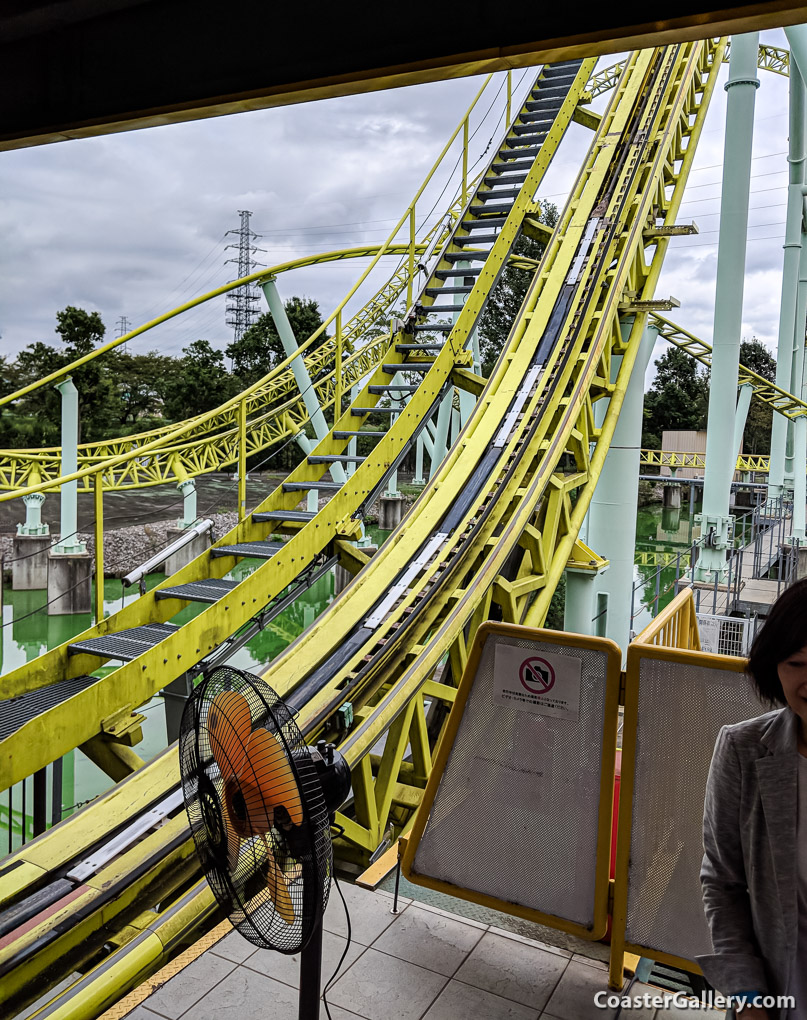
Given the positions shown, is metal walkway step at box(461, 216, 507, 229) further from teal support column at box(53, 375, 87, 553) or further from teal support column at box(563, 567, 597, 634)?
teal support column at box(53, 375, 87, 553)

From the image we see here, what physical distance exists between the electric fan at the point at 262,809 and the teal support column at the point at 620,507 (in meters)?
5.62

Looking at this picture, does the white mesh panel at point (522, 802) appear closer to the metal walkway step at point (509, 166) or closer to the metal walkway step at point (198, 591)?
the metal walkway step at point (198, 591)

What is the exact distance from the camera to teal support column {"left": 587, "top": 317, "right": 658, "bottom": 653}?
23.2 feet

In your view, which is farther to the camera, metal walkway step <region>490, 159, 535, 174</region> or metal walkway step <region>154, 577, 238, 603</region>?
metal walkway step <region>490, 159, 535, 174</region>

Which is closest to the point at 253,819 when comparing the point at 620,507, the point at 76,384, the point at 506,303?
the point at 620,507

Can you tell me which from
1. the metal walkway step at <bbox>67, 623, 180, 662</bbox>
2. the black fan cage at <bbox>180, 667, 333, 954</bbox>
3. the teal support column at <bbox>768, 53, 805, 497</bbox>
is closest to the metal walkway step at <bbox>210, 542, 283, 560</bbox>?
the metal walkway step at <bbox>67, 623, 180, 662</bbox>

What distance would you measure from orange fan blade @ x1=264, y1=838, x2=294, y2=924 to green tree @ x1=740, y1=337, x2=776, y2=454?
4324 centimetres

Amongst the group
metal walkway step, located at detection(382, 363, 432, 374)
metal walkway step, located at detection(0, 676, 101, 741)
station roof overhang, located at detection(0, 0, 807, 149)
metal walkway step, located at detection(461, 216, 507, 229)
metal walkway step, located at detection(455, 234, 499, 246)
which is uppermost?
metal walkway step, located at detection(461, 216, 507, 229)

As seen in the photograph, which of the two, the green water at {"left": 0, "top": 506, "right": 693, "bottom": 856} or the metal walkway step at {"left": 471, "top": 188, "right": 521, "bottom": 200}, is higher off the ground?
the metal walkway step at {"left": 471, "top": 188, "right": 521, "bottom": 200}

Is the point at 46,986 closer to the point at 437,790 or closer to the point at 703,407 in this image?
the point at 437,790

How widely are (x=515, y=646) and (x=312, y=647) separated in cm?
214

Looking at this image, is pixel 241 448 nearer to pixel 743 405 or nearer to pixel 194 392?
pixel 743 405

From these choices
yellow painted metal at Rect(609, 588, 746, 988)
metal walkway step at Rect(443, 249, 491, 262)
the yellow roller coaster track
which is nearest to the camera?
yellow painted metal at Rect(609, 588, 746, 988)

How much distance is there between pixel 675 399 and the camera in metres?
42.1
